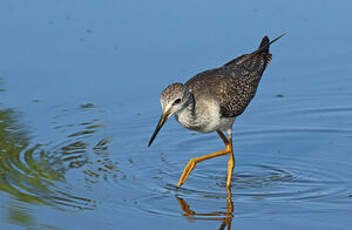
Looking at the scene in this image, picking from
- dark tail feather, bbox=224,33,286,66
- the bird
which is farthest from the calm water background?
dark tail feather, bbox=224,33,286,66

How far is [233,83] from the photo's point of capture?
9.05 meters

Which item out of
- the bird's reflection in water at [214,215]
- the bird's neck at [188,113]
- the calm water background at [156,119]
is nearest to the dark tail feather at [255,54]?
the calm water background at [156,119]

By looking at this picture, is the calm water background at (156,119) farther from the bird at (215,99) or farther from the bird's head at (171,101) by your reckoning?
the bird's head at (171,101)

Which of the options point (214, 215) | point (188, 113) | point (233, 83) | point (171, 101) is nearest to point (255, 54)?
point (233, 83)

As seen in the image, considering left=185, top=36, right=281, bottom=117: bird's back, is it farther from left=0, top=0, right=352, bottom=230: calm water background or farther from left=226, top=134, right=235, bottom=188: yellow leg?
left=0, top=0, right=352, bottom=230: calm water background

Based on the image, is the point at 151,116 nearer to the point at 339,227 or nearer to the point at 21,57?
the point at 21,57

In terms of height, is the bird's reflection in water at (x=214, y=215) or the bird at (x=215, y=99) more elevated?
the bird at (x=215, y=99)

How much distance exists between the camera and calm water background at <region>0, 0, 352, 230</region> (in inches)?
298

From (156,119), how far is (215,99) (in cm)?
151

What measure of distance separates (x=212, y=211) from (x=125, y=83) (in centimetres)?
373

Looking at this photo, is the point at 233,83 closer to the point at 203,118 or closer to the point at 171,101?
the point at 203,118

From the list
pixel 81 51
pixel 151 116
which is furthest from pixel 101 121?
pixel 81 51

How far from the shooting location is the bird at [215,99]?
791 cm

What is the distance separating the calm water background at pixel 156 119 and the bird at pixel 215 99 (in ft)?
1.17
